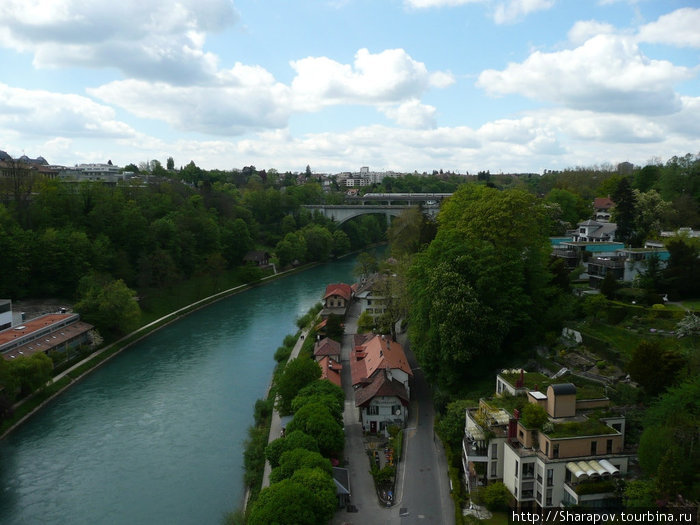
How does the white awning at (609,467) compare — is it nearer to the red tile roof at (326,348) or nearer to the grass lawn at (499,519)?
the grass lawn at (499,519)

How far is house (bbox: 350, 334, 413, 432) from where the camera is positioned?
1202cm

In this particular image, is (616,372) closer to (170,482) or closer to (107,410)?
(170,482)

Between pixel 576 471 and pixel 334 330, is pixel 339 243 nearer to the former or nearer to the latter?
pixel 334 330

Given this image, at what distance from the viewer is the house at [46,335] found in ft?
50.9

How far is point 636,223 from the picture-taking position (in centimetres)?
2034

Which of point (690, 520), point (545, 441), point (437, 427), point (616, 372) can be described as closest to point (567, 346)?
point (616, 372)

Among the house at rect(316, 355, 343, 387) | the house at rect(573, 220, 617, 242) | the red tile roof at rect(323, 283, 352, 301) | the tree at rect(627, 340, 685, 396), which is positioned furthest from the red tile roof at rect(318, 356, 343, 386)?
the house at rect(573, 220, 617, 242)

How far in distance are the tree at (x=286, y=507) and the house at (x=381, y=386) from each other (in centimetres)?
399

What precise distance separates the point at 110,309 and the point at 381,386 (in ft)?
38.2

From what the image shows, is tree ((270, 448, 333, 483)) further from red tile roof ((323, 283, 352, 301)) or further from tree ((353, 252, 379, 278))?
tree ((353, 252, 379, 278))

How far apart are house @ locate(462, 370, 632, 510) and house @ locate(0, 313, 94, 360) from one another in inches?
498

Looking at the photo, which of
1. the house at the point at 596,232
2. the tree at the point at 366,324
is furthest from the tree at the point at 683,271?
the tree at the point at 366,324

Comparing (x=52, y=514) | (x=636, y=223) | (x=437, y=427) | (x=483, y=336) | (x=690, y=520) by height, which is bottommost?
(x=52, y=514)

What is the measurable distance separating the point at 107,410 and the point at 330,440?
23.9 ft
